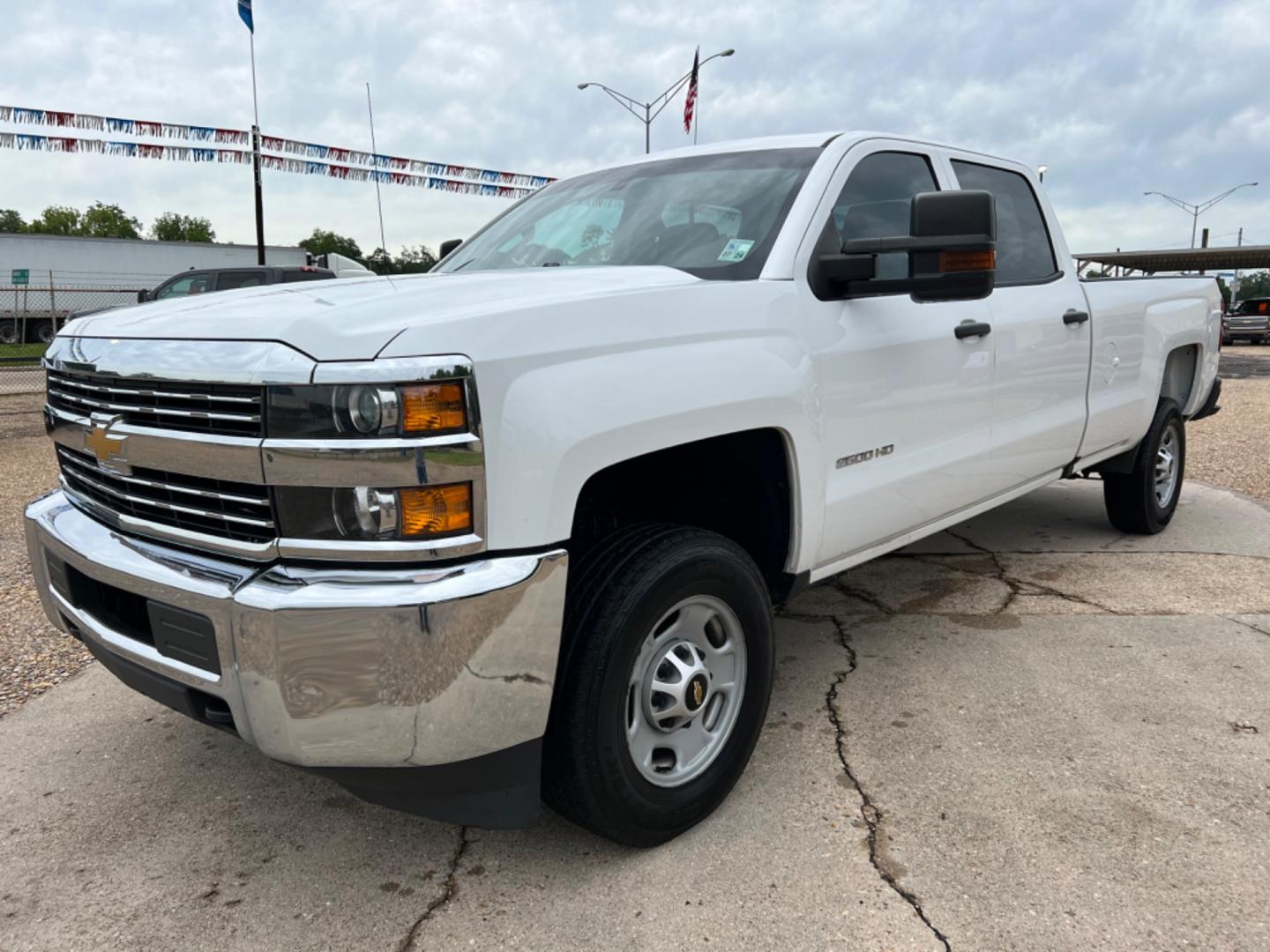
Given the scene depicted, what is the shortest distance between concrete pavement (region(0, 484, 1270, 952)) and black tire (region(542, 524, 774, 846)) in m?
0.16

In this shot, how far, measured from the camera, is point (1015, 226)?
4191 millimetres

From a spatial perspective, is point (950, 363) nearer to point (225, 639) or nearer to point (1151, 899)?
point (1151, 899)

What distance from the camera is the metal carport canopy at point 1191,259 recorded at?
4625 cm

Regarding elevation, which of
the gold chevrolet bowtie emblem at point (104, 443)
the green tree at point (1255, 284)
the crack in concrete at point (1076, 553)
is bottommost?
the crack in concrete at point (1076, 553)

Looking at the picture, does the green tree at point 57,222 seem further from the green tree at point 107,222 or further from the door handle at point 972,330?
the door handle at point 972,330

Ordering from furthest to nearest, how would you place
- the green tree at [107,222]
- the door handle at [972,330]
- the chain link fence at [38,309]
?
1. the green tree at [107,222]
2. the chain link fence at [38,309]
3. the door handle at [972,330]

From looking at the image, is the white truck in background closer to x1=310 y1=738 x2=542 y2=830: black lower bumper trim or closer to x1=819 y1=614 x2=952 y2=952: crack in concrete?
x1=819 y1=614 x2=952 y2=952: crack in concrete

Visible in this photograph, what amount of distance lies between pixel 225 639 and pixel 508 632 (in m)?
0.57

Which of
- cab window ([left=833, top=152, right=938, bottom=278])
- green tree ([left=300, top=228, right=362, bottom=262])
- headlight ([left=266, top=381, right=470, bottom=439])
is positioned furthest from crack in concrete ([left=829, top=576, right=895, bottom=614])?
green tree ([left=300, top=228, right=362, bottom=262])

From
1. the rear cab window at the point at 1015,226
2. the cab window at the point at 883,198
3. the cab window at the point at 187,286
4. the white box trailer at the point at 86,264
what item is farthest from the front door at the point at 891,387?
the white box trailer at the point at 86,264

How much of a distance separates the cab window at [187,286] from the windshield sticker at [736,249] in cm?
1619

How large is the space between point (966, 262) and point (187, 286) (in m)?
18.0

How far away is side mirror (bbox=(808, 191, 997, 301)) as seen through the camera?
259cm

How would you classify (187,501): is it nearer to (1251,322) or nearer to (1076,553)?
(1076,553)
